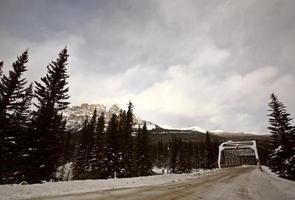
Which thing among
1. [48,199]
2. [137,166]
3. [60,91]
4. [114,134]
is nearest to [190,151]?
[137,166]

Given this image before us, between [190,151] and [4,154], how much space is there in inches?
3984

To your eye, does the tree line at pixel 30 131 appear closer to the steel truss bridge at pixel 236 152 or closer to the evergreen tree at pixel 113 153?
the evergreen tree at pixel 113 153

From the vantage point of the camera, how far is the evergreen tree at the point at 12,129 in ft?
70.5

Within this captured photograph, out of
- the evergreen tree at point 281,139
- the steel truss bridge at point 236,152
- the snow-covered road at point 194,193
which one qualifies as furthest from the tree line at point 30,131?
the steel truss bridge at point 236,152

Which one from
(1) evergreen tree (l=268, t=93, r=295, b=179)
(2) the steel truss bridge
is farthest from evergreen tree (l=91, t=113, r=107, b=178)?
(2) the steel truss bridge

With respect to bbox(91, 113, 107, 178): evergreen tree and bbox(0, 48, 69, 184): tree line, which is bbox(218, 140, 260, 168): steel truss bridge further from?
bbox(0, 48, 69, 184): tree line

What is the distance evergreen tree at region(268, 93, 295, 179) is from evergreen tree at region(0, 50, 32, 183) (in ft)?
110

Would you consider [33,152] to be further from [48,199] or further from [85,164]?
[85,164]

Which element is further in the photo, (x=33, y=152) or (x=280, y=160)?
(x=280, y=160)

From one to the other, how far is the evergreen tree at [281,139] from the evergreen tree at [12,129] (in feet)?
110

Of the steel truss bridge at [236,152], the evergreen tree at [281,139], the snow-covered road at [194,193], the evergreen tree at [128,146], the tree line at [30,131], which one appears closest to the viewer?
the snow-covered road at [194,193]

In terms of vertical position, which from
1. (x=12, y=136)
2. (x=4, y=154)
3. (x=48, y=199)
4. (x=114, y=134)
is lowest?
(x=48, y=199)

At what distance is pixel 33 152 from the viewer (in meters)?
21.7

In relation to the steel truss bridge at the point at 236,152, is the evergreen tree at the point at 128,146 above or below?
below
